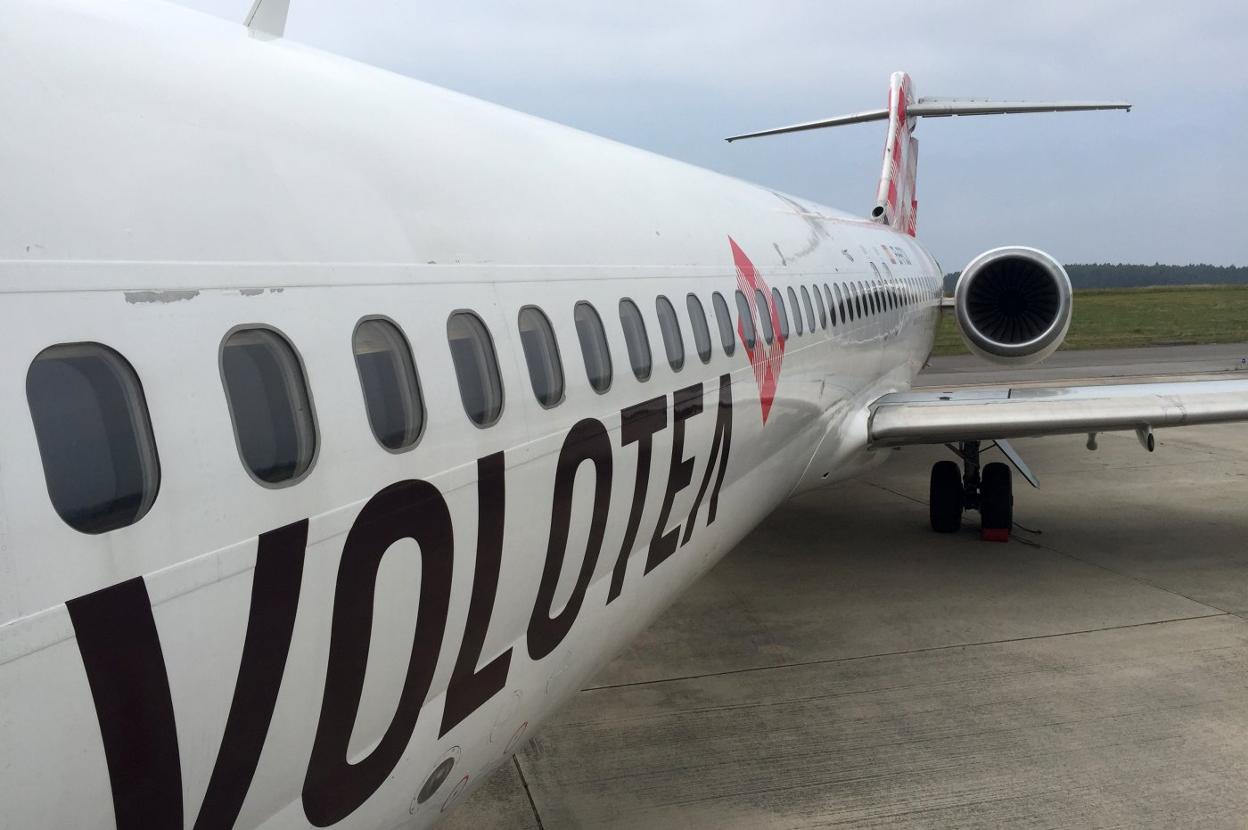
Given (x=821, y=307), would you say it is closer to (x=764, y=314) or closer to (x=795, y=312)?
(x=795, y=312)

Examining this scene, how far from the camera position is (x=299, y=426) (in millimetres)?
2371

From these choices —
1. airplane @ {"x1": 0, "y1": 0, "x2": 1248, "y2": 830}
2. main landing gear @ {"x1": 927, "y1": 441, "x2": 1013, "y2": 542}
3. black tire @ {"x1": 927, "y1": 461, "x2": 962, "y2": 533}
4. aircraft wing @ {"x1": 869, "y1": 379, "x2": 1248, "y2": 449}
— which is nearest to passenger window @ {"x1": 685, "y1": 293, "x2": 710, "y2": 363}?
airplane @ {"x1": 0, "y1": 0, "x2": 1248, "y2": 830}

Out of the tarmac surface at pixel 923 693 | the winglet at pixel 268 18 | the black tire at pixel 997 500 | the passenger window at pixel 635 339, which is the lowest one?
the tarmac surface at pixel 923 693

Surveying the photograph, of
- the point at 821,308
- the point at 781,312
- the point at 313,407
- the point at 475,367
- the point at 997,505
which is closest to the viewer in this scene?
the point at 313,407

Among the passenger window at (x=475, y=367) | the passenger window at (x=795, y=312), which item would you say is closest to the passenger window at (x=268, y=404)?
the passenger window at (x=475, y=367)

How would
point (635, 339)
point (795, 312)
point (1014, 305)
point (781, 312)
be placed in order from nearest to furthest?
1. point (635, 339)
2. point (781, 312)
3. point (795, 312)
4. point (1014, 305)

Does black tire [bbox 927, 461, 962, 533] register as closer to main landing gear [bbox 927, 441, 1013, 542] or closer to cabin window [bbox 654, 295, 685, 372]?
main landing gear [bbox 927, 441, 1013, 542]

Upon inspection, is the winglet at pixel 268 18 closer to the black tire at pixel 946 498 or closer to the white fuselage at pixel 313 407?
the white fuselage at pixel 313 407

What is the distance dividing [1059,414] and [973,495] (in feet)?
5.44

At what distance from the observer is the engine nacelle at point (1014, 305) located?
12.2m

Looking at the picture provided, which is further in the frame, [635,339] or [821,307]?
[821,307]

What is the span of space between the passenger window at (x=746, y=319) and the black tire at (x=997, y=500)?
498 centimetres

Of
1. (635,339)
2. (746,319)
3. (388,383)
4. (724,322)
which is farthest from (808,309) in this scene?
(388,383)

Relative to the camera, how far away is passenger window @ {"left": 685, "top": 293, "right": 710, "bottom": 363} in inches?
193
